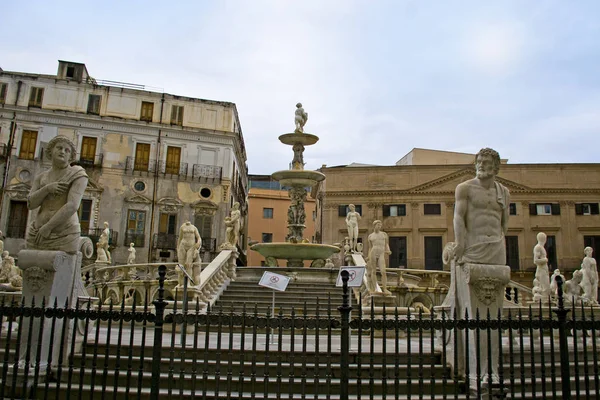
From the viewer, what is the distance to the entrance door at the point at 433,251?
131 feet

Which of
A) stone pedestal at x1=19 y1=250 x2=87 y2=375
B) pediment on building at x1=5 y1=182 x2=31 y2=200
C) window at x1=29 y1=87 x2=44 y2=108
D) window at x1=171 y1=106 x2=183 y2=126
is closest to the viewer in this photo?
stone pedestal at x1=19 y1=250 x2=87 y2=375

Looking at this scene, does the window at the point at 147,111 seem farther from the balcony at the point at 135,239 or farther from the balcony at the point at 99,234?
the balcony at the point at 99,234

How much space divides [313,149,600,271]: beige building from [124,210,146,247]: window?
14.0 meters

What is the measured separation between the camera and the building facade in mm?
35875

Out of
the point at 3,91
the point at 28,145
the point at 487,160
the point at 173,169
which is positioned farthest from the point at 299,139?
the point at 3,91

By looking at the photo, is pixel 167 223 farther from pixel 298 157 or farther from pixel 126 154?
pixel 298 157

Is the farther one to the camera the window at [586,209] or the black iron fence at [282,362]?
the window at [586,209]

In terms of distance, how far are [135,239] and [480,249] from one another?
106 ft

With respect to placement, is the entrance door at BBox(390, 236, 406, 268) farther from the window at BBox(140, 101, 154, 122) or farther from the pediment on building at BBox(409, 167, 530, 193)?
the window at BBox(140, 101, 154, 122)

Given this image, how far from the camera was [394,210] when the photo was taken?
41.5 meters

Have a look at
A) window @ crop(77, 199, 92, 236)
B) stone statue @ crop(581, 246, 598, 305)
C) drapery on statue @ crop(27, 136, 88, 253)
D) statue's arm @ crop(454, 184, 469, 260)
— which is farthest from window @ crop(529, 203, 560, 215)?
drapery on statue @ crop(27, 136, 88, 253)

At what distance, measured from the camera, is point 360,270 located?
8.34 metres

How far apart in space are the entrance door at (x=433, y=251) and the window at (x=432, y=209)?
6.23 feet

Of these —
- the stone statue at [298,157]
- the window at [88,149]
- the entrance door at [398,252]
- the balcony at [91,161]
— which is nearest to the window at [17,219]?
the balcony at [91,161]
